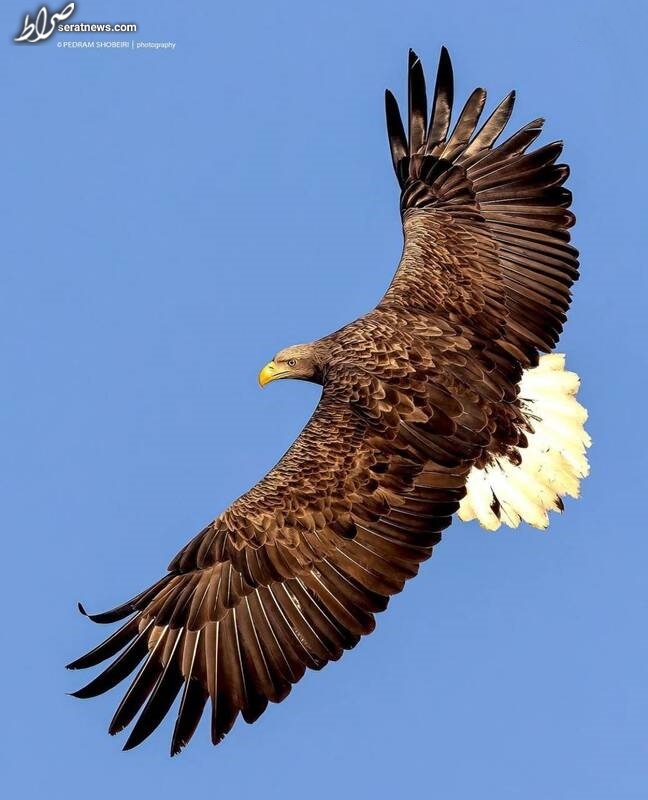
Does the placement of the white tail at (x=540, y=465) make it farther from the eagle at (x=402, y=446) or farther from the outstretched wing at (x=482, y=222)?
the outstretched wing at (x=482, y=222)

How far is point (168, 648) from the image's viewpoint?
13328 mm

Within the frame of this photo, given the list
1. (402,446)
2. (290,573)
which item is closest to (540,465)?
(402,446)

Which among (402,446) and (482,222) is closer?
(402,446)

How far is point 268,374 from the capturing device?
16.0 m

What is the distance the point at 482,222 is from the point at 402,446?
2.85 metres

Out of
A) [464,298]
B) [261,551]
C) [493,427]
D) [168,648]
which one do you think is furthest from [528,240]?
[168,648]

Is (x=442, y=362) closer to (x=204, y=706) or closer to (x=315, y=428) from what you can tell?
(x=315, y=428)

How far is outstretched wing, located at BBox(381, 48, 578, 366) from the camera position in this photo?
1497cm

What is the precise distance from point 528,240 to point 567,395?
1.49m

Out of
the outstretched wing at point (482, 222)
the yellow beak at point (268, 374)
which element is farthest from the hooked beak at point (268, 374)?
the outstretched wing at point (482, 222)

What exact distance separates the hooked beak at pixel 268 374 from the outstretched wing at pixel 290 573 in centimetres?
213

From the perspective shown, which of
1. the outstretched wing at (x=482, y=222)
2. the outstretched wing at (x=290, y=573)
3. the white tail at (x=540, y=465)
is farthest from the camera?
the white tail at (x=540, y=465)

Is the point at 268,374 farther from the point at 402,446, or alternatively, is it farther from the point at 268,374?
the point at 402,446

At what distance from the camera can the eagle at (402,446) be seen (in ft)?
43.3
